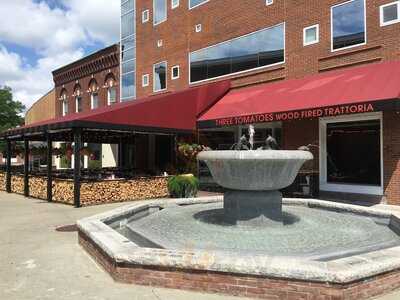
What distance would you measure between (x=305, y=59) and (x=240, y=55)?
12.4 ft

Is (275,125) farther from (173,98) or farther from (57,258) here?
(57,258)

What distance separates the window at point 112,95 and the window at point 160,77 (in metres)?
6.67

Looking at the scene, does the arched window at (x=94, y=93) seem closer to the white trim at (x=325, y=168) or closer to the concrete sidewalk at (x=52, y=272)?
the white trim at (x=325, y=168)

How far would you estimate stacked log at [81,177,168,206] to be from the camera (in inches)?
592

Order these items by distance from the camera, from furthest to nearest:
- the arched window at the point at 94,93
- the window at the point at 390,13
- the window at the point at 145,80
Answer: the arched window at the point at 94,93 < the window at the point at 145,80 < the window at the point at 390,13

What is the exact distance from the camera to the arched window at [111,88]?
31.9 metres

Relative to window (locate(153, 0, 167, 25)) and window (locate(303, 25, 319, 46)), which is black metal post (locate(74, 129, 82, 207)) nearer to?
window (locate(303, 25, 319, 46))

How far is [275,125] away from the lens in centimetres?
1844

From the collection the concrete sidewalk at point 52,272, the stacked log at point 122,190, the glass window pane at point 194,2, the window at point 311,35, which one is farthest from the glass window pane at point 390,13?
the concrete sidewalk at point 52,272

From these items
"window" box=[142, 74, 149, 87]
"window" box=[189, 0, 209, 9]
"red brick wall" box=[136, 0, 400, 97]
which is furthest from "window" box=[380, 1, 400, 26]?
"window" box=[142, 74, 149, 87]

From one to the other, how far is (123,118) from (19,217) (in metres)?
4.94

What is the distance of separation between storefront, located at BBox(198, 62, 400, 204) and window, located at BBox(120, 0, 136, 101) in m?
12.1

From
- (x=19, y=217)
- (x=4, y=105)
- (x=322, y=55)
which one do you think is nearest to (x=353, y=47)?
(x=322, y=55)

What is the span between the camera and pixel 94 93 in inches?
1378
